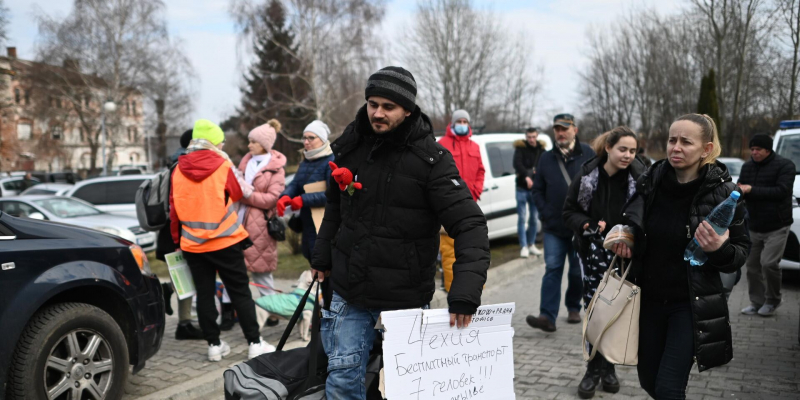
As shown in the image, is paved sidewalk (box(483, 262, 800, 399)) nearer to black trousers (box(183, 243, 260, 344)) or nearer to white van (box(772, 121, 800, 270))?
white van (box(772, 121, 800, 270))

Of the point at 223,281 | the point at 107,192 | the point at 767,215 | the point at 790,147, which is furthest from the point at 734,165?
the point at 223,281

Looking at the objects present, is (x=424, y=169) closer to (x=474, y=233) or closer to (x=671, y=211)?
(x=474, y=233)

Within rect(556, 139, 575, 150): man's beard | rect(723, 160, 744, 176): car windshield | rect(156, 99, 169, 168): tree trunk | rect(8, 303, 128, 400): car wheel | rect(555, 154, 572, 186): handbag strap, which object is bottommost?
rect(8, 303, 128, 400): car wheel

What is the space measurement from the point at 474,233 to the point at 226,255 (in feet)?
9.53

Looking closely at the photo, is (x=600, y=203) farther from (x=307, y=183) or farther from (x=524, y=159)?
(x=524, y=159)

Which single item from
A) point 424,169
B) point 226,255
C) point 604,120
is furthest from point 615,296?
point 604,120

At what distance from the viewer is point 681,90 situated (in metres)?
39.1

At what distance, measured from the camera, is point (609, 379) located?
4.33 m

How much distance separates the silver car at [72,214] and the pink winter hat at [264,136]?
6.60 meters

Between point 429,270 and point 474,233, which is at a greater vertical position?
point 474,233

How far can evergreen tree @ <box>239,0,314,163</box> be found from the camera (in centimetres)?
3103

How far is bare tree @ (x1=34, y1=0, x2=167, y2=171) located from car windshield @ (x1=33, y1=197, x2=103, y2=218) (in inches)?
1058

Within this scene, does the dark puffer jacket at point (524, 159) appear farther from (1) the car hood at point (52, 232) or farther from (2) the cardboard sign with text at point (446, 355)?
(2) the cardboard sign with text at point (446, 355)

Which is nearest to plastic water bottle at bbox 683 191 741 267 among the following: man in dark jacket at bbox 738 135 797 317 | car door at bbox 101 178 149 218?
man in dark jacket at bbox 738 135 797 317
